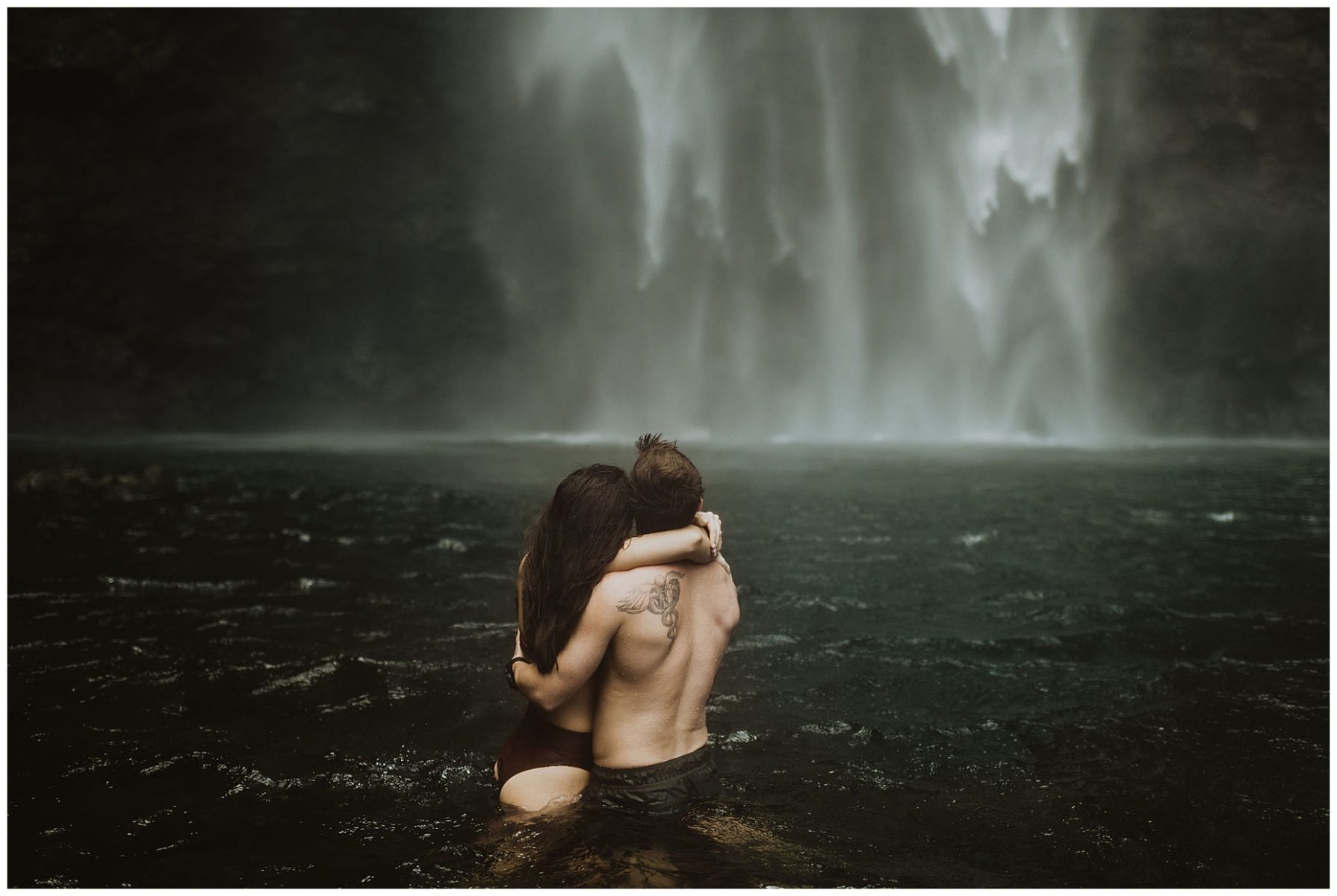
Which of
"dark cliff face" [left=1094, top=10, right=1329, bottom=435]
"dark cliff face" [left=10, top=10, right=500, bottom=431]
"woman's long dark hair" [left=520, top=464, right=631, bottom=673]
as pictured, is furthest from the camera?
"dark cliff face" [left=1094, top=10, right=1329, bottom=435]

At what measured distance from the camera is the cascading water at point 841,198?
37.5 metres

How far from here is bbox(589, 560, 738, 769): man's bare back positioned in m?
3.66

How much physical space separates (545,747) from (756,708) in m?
2.23

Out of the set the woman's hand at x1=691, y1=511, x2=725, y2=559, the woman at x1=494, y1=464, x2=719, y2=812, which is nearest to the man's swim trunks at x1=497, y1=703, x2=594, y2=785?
the woman at x1=494, y1=464, x2=719, y2=812

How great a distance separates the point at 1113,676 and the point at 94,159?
136ft

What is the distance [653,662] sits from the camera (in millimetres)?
3725

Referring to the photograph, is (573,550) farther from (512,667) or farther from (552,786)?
(552,786)

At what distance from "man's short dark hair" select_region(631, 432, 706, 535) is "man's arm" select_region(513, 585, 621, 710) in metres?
0.34

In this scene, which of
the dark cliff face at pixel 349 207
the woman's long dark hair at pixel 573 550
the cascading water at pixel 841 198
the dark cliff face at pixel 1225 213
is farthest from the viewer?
the dark cliff face at pixel 1225 213

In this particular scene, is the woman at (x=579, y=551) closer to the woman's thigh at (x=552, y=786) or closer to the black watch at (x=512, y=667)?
the black watch at (x=512, y=667)

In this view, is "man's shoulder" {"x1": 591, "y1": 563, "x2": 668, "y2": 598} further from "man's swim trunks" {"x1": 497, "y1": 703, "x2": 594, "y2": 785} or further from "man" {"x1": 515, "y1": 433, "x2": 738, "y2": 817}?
"man's swim trunks" {"x1": 497, "y1": 703, "x2": 594, "y2": 785}

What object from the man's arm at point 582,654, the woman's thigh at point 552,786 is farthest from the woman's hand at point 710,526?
the woman's thigh at point 552,786

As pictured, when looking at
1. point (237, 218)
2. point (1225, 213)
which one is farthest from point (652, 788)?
point (1225, 213)

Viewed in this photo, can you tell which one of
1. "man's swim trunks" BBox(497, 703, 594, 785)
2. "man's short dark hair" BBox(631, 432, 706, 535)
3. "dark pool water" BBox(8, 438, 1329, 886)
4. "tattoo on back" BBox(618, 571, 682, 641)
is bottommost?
"dark pool water" BBox(8, 438, 1329, 886)
